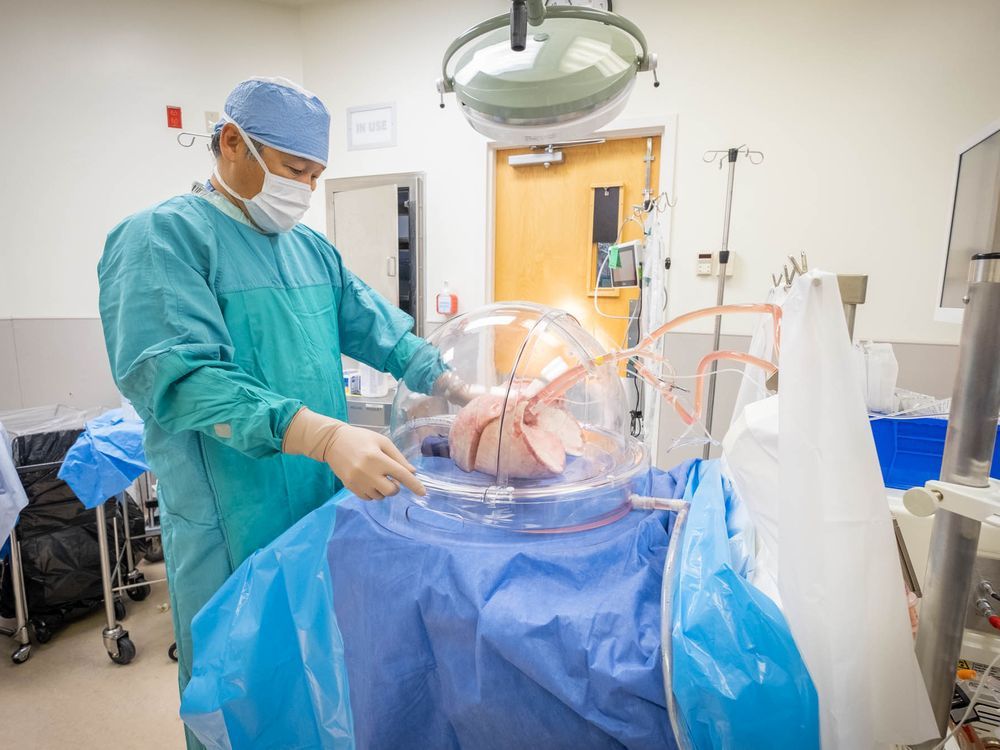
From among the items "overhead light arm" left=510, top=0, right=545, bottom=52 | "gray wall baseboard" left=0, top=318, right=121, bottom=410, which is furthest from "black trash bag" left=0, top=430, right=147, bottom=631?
"overhead light arm" left=510, top=0, right=545, bottom=52

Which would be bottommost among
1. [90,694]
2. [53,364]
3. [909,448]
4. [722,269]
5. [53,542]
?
[90,694]

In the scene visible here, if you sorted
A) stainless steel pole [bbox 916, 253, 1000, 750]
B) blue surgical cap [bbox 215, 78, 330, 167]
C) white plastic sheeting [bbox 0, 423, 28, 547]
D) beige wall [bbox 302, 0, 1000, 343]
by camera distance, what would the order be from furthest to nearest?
beige wall [bbox 302, 0, 1000, 343], white plastic sheeting [bbox 0, 423, 28, 547], blue surgical cap [bbox 215, 78, 330, 167], stainless steel pole [bbox 916, 253, 1000, 750]

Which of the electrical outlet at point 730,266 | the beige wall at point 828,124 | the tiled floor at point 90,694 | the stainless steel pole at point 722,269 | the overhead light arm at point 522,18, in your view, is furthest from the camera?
the electrical outlet at point 730,266

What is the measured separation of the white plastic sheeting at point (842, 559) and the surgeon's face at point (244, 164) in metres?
1.02

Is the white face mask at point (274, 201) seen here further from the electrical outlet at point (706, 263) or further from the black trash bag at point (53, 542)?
the electrical outlet at point (706, 263)

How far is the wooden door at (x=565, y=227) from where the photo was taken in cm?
300

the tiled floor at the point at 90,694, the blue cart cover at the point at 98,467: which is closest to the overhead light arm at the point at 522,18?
the blue cart cover at the point at 98,467

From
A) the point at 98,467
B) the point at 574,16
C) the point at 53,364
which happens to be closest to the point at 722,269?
the point at 574,16

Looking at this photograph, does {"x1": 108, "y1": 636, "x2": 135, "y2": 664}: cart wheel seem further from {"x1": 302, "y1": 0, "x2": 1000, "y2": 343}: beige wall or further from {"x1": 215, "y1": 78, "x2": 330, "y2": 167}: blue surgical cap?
{"x1": 302, "y1": 0, "x2": 1000, "y2": 343}: beige wall

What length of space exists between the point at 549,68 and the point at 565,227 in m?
2.38

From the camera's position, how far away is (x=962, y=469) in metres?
0.56

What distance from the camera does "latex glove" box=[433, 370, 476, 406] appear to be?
117 centimetres

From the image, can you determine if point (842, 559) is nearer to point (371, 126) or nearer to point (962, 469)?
point (962, 469)

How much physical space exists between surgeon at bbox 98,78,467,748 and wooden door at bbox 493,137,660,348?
6.68 ft
